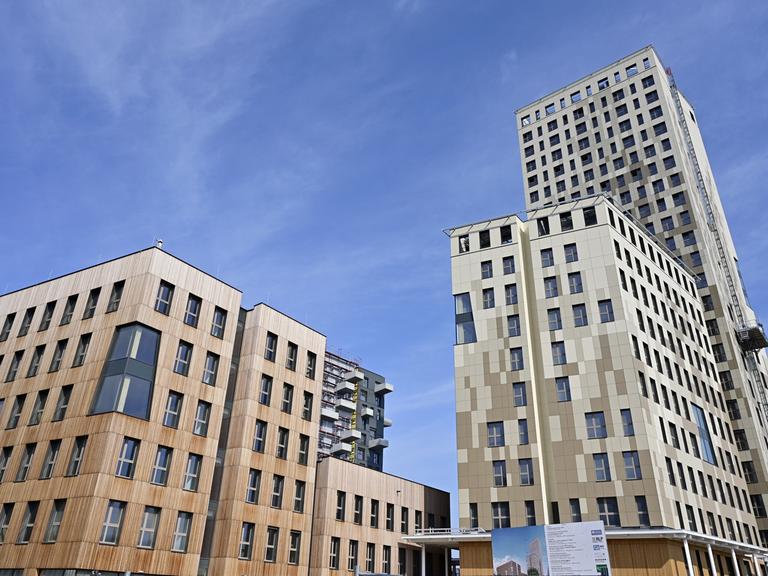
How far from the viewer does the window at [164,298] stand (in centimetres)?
4488

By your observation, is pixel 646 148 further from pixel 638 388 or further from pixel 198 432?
pixel 198 432

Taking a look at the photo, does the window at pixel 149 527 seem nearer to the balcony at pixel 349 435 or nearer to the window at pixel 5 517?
the window at pixel 5 517

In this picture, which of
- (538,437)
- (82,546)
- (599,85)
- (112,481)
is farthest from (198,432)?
(599,85)

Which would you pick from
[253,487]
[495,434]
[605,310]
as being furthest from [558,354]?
[253,487]

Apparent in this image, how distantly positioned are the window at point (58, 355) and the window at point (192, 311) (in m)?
9.22

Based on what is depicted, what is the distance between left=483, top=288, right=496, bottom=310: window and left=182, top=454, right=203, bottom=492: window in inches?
1320

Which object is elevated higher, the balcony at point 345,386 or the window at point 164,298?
the balcony at point 345,386

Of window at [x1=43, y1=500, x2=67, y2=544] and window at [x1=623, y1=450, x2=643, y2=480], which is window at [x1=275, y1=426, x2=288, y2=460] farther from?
window at [x1=623, y1=450, x2=643, y2=480]

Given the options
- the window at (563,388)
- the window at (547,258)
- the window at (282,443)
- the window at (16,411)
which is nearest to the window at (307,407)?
the window at (282,443)

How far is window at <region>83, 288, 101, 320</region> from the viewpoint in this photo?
4579 cm

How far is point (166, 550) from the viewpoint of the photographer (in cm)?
4041

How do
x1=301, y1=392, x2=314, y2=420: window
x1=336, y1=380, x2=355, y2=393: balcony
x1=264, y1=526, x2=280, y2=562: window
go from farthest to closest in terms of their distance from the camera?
x1=336, y1=380, x2=355, y2=393: balcony < x1=301, y1=392, x2=314, y2=420: window < x1=264, y1=526, x2=280, y2=562: window

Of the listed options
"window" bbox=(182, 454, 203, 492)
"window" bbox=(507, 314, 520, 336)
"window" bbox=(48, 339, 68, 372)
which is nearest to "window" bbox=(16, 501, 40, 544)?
"window" bbox=(182, 454, 203, 492)

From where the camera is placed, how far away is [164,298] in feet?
149
